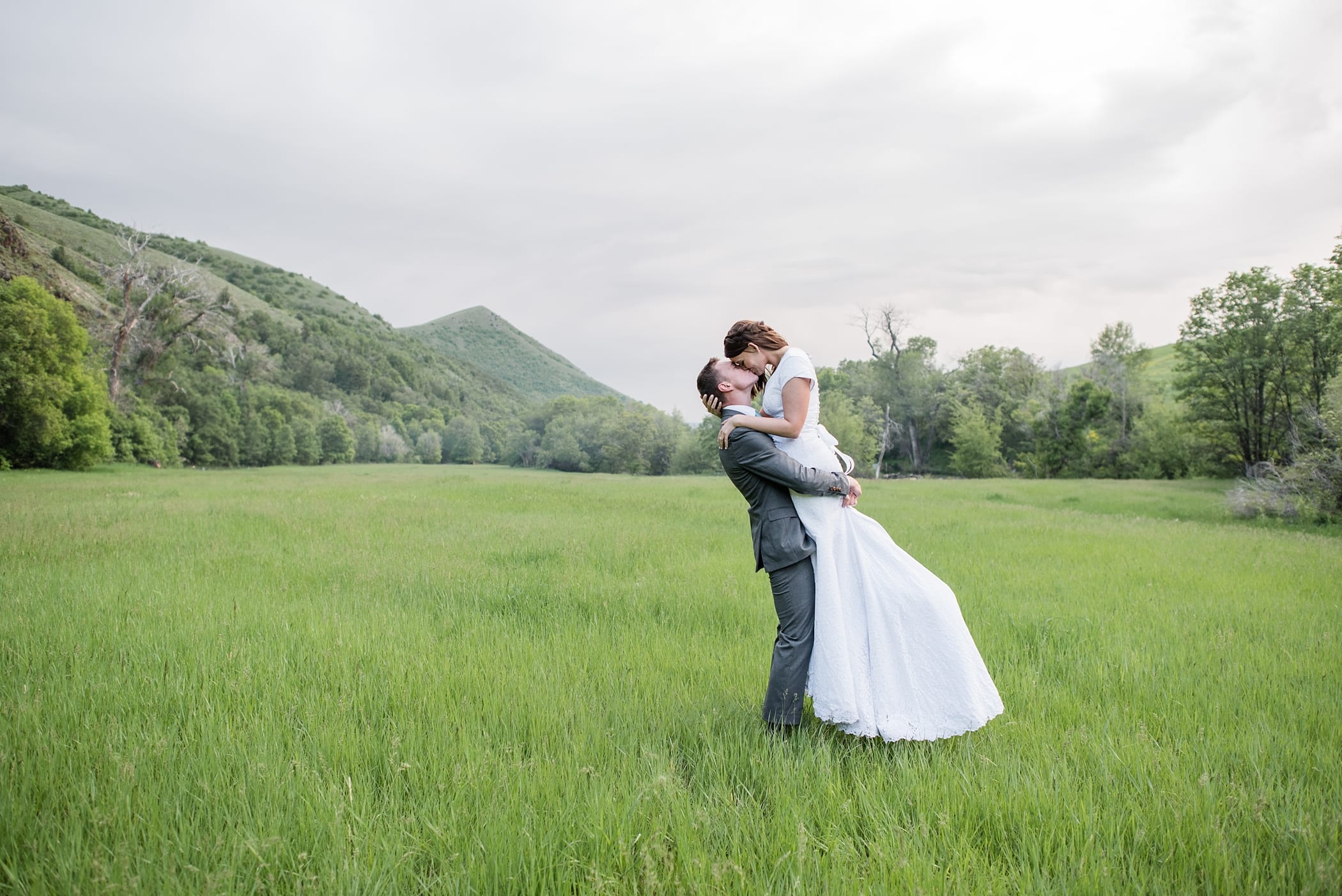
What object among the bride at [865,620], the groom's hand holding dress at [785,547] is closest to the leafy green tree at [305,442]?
the groom's hand holding dress at [785,547]

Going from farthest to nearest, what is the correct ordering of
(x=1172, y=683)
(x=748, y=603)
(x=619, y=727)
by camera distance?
(x=748, y=603) < (x=1172, y=683) < (x=619, y=727)

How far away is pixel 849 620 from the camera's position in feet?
11.4

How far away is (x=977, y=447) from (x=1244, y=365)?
2897cm

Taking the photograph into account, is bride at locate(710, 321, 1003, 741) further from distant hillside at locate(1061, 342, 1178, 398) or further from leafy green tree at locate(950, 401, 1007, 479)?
distant hillside at locate(1061, 342, 1178, 398)

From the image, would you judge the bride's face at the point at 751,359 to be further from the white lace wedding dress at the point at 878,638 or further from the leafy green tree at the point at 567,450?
the leafy green tree at the point at 567,450

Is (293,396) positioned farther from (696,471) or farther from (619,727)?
(619,727)

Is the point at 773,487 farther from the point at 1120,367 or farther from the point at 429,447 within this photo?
the point at 429,447

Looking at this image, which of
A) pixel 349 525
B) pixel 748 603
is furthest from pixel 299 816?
pixel 349 525

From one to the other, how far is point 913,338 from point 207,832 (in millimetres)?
76622

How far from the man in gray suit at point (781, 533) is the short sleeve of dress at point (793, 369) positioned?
18 centimetres

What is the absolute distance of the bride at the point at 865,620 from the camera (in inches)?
132

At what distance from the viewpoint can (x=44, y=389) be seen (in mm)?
27031

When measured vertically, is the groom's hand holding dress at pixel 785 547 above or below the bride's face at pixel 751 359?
below

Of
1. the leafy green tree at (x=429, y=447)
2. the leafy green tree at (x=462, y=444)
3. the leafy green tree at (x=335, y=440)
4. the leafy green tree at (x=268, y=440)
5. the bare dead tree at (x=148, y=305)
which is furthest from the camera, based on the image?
the leafy green tree at (x=462, y=444)
